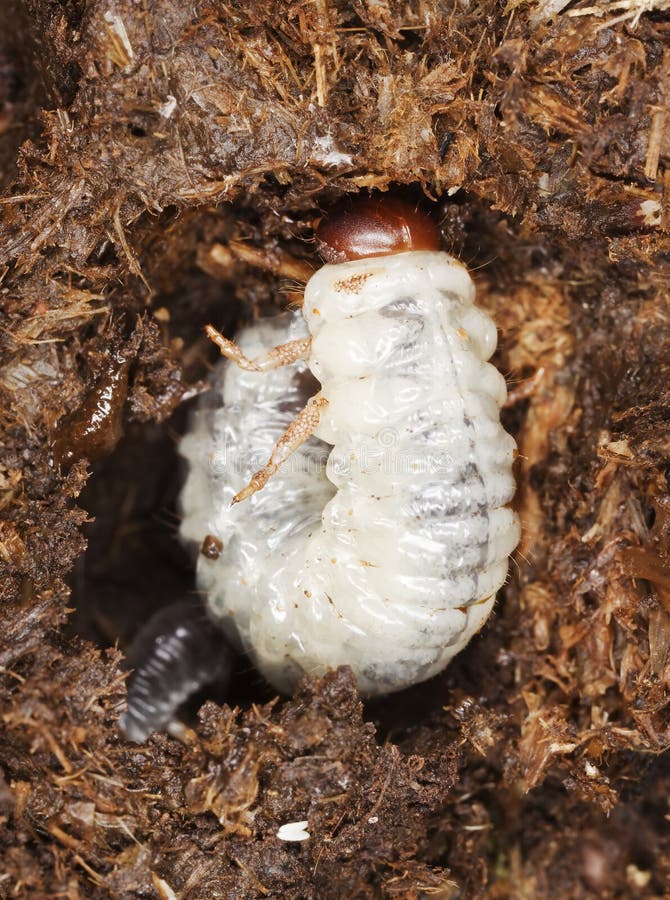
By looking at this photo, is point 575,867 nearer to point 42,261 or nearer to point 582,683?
point 582,683

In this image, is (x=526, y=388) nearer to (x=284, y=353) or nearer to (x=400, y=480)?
(x=400, y=480)

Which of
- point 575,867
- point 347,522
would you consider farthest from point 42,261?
point 575,867

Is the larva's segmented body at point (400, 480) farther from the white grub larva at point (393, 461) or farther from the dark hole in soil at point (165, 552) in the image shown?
the dark hole in soil at point (165, 552)

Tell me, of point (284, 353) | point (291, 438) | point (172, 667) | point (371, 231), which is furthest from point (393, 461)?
point (172, 667)

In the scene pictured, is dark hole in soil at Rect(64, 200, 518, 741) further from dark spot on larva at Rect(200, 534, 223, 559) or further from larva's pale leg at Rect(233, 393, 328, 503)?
larva's pale leg at Rect(233, 393, 328, 503)

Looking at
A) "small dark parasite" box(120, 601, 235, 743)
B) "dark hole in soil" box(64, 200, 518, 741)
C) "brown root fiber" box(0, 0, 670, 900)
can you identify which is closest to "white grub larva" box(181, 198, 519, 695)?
"brown root fiber" box(0, 0, 670, 900)
